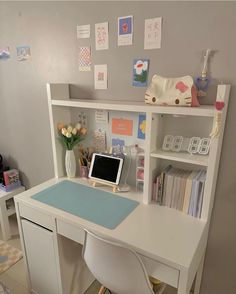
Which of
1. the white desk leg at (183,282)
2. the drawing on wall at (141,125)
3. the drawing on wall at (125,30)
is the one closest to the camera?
the white desk leg at (183,282)

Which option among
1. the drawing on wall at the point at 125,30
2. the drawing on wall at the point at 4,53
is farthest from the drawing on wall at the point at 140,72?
the drawing on wall at the point at 4,53

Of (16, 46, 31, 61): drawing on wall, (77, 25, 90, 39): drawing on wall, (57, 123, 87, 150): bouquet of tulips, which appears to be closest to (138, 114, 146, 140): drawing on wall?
(57, 123, 87, 150): bouquet of tulips

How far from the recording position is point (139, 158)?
1499 mm

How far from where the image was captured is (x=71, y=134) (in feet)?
5.36

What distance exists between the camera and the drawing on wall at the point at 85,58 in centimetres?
154

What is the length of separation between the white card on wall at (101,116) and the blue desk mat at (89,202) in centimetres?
50

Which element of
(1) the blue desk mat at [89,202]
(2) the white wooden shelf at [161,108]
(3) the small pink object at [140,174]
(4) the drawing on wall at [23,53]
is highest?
(4) the drawing on wall at [23,53]

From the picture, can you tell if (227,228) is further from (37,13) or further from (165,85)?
(37,13)

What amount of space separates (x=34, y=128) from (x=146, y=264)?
1.56m

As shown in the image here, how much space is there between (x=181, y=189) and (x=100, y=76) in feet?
3.02

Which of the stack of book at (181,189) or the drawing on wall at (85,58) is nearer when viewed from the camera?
the stack of book at (181,189)

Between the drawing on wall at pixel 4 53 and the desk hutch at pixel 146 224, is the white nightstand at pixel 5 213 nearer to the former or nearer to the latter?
the desk hutch at pixel 146 224

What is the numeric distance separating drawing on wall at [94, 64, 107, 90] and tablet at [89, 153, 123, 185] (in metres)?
0.49

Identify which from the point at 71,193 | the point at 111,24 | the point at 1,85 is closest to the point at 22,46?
the point at 1,85
